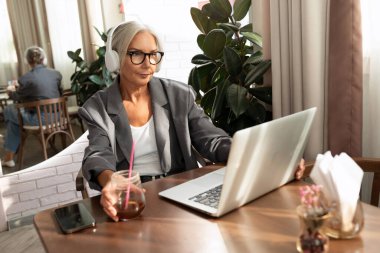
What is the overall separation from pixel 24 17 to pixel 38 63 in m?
0.27

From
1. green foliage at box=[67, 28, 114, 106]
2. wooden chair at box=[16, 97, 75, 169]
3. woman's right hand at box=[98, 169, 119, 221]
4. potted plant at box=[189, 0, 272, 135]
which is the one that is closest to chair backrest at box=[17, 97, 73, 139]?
wooden chair at box=[16, 97, 75, 169]

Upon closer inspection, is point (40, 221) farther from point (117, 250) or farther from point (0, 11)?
point (0, 11)

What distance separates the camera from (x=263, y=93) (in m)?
1.91

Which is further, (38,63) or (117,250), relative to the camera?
(38,63)

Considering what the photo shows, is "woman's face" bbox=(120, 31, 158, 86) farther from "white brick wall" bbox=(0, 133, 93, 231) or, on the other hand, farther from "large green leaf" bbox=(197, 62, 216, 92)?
"white brick wall" bbox=(0, 133, 93, 231)

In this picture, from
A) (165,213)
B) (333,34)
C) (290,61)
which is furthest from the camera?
(290,61)

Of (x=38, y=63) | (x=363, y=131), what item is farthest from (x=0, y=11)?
(x=363, y=131)

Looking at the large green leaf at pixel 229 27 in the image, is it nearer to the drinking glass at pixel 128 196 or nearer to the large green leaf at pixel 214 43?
the large green leaf at pixel 214 43

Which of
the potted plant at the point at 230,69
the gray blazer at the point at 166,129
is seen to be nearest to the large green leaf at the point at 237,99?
the potted plant at the point at 230,69

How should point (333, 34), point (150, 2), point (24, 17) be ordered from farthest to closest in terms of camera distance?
1. point (150, 2)
2. point (24, 17)
3. point (333, 34)

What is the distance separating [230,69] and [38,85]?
124cm

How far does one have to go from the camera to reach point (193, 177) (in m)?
1.22

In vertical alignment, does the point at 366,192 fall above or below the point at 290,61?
below

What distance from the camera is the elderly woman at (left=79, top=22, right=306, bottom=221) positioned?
1.42m
